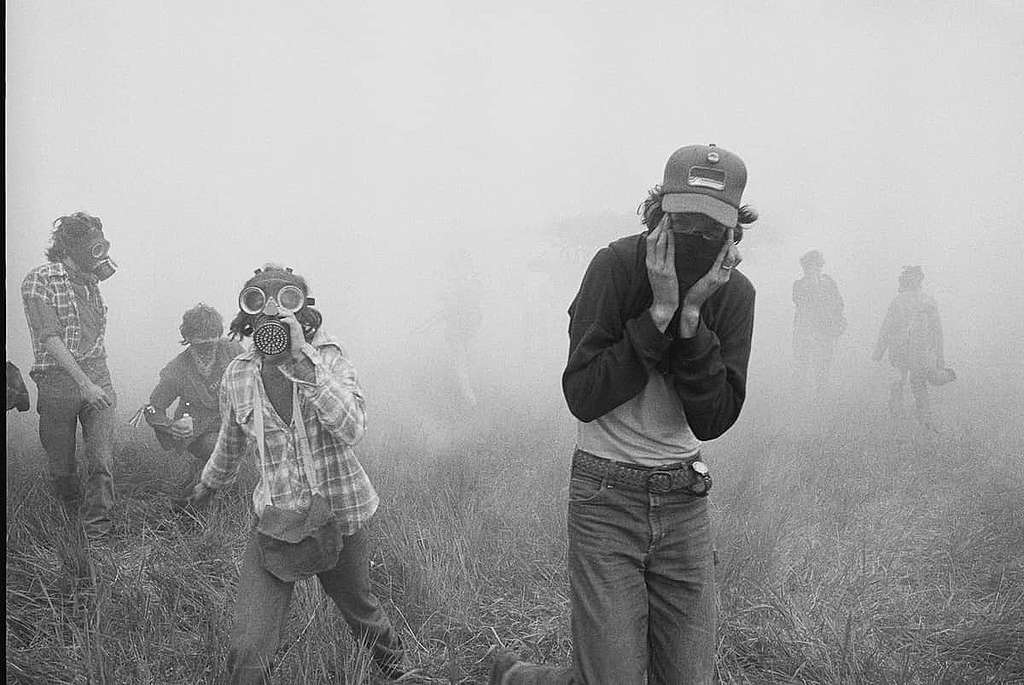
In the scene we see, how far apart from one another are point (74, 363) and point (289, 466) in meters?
1.64

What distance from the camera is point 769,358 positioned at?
4.92 meters

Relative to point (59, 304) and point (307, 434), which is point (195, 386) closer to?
point (59, 304)

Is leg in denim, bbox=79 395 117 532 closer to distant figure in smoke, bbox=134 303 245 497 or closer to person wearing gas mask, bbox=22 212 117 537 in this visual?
person wearing gas mask, bbox=22 212 117 537

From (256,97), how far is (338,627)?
2.89 meters

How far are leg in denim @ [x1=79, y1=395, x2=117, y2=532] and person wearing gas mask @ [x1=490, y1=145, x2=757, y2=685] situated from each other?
2.41m

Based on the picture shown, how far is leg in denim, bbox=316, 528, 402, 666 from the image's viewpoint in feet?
7.52

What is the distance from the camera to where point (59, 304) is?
3.29 m

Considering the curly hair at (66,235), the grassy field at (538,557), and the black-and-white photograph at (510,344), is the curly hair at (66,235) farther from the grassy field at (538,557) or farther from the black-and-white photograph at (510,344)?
the grassy field at (538,557)

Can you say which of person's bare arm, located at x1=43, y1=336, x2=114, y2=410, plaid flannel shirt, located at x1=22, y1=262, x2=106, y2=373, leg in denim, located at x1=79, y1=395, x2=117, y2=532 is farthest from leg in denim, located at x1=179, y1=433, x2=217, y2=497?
plaid flannel shirt, located at x1=22, y1=262, x2=106, y2=373

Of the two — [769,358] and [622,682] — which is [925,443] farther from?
[622,682]

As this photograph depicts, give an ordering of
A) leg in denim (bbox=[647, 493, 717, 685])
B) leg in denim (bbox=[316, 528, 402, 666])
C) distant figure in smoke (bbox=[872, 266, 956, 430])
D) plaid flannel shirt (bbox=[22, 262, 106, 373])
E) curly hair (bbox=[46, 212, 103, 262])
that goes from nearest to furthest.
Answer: leg in denim (bbox=[647, 493, 717, 685]) < leg in denim (bbox=[316, 528, 402, 666]) < plaid flannel shirt (bbox=[22, 262, 106, 373]) < curly hair (bbox=[46, 212, 103, 262]) < distant figure in smoke (bbox=[872, 266, 956, 430])

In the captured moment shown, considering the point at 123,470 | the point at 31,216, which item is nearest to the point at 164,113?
the point at 31,216

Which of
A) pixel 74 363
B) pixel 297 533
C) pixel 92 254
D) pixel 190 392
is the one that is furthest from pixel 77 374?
pixel 297 533

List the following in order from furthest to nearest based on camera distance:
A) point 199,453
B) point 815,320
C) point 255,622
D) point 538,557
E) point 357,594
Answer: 1. point 815,320
2. point 199,453
3. point 538,557
4. point 357,594
5. point 255,622
